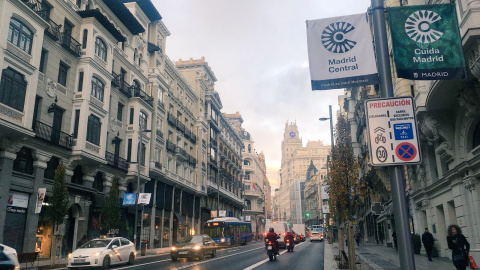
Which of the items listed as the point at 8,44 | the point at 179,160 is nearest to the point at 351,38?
the point at 8,44

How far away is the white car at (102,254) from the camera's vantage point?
1698 cm

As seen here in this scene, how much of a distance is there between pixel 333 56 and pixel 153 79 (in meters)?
35.8

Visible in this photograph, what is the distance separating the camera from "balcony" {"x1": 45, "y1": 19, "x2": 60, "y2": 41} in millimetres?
25014

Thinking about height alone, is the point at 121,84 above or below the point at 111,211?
above

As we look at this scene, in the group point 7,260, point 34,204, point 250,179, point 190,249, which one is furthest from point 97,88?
point 250,179

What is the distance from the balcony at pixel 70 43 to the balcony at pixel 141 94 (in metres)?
8.13


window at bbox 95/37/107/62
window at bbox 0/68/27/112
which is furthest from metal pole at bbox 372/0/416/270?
window at bbox 95/37/107/62

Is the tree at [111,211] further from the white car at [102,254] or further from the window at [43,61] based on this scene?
the window at [43,61]

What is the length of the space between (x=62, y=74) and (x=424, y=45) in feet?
85.3

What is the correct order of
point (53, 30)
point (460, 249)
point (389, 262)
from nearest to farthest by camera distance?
point (460, 249)
point (389, 262)
point (53, 30)

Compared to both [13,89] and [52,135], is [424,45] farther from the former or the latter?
[52,135]

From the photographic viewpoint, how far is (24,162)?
23.1 m

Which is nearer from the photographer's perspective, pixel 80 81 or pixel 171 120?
pixel 80 81

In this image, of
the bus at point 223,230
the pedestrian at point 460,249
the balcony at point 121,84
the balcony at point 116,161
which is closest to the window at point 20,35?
the balcony at point 121,84
